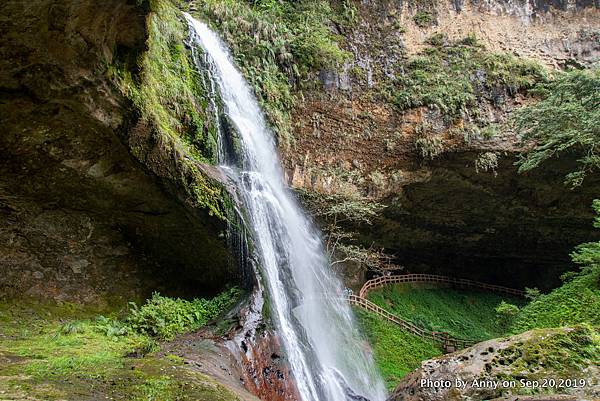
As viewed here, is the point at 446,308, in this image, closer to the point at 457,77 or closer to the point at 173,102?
the point at 457,77

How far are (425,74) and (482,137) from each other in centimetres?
325

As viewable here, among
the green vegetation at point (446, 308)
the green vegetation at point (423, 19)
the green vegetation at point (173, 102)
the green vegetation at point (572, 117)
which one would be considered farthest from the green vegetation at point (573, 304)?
the green vegetation at point (423, 19)

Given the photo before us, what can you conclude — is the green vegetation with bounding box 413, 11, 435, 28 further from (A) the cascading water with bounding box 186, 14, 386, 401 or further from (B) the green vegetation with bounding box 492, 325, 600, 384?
(B) the green vegetation with bounding box 492, 325, 600, 384

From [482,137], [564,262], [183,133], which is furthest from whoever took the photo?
[564,262]

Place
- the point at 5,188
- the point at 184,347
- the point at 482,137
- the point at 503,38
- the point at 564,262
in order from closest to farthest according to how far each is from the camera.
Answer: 1. the point at 184,347
2. the point at 5,188
3. the point at 482,137
4. the point at 503,38
5. the point at 564,262

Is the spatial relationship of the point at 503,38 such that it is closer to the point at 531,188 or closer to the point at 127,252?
the point at 531,188

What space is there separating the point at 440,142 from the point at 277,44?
644 cm

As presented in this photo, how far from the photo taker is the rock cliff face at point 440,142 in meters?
15.0

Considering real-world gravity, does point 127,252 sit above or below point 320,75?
below

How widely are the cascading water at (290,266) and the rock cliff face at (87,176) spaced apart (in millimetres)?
1320

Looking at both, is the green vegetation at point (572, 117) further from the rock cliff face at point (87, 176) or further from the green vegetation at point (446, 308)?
the rock cliff face at point (87, 176)

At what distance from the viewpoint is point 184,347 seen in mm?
5914

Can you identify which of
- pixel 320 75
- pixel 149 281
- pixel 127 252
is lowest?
pixel 149 281

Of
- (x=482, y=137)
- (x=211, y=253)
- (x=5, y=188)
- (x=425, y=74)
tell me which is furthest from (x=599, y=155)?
(x=5, y=188)
